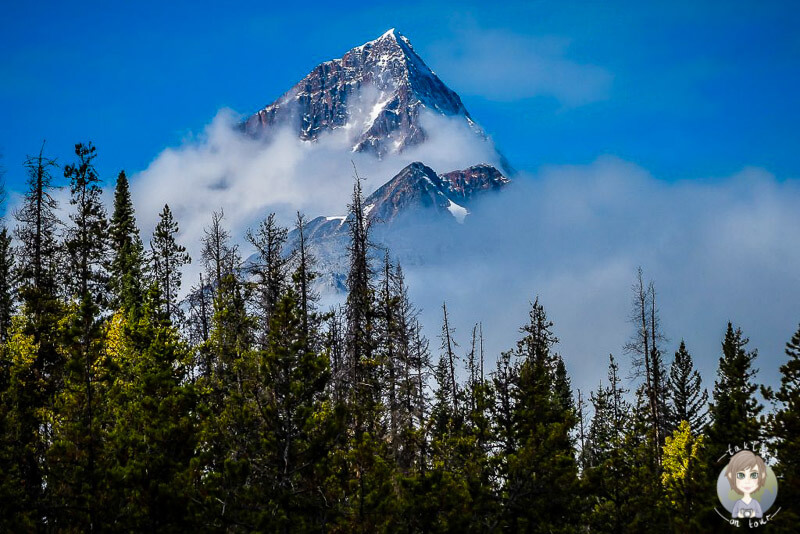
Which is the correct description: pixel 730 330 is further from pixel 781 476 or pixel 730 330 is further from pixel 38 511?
pixel 38 511

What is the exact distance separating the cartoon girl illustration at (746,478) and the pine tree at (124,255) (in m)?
31.2

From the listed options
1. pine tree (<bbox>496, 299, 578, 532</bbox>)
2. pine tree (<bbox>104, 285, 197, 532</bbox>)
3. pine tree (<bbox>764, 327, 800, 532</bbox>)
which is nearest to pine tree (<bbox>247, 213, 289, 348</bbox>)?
pine tree (<bbox>104, 285, 197, 532</bbox>)

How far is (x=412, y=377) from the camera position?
29172 millimetres

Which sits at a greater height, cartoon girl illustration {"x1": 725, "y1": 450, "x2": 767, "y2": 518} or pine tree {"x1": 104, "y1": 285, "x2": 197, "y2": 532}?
pine tree {"x1": 104, "y1": 285, "x2": 197, "y2": 532}

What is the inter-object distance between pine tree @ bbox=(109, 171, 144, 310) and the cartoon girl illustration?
31.2 meters

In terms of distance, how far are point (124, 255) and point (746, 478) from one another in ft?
123

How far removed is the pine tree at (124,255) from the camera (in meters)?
39.3

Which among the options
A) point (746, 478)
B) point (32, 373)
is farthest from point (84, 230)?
point (746, 478)

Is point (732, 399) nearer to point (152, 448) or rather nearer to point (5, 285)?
point (152, 448)

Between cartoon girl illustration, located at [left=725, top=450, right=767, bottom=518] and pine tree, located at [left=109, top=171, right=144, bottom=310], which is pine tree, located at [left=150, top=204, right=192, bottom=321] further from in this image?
cartoon girl illustration, located at [left=725, top=450, right=767, bottom=518]

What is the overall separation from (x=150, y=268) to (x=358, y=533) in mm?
29784

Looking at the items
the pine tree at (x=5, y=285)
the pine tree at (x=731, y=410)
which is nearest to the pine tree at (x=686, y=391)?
the pine tree at (x=731, y=410)

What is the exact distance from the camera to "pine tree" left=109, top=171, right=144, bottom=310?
39281mm

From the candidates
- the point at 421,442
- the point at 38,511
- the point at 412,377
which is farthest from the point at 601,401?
the point at 38,511
